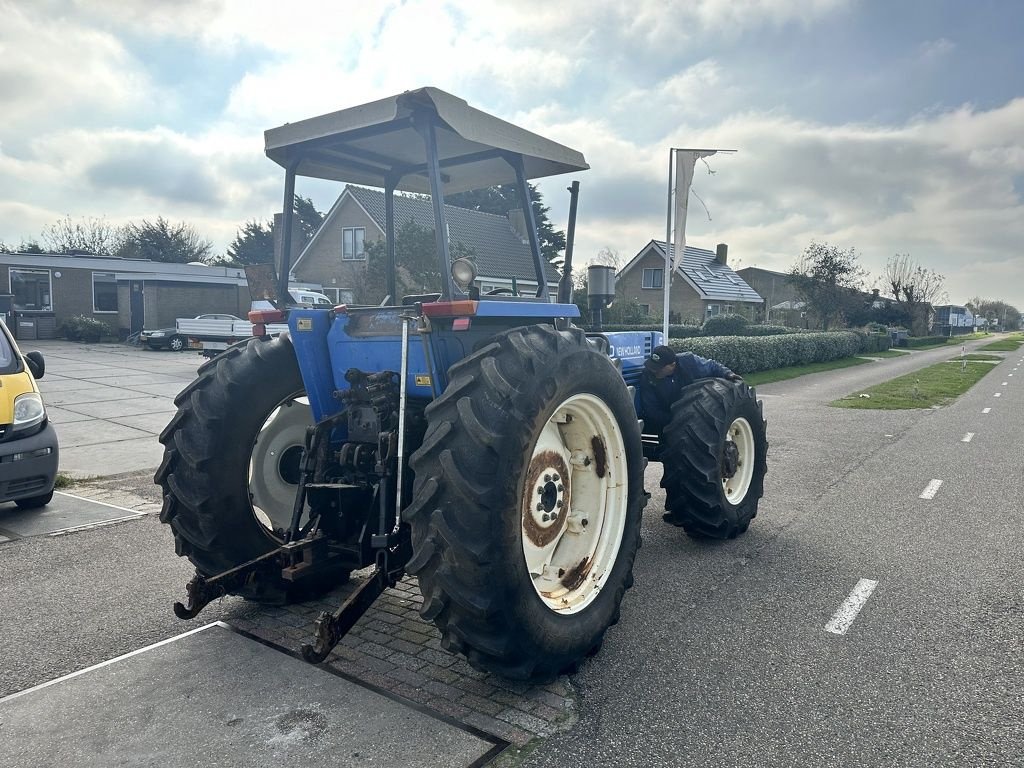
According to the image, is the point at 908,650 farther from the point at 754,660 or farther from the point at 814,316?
the point at 814,316

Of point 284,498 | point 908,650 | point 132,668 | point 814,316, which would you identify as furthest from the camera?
point 814,316

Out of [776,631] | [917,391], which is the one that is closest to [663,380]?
[776,631]

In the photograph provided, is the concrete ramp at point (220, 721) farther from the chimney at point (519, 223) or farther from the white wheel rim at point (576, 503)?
the chimney at point (519, 223)

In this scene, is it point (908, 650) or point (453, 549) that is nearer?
point (453, 549)

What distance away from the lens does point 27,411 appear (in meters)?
6.22

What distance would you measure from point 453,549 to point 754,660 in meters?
1.77

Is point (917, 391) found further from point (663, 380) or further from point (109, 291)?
point (109, 291)

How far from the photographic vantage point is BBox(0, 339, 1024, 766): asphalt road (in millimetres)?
3045

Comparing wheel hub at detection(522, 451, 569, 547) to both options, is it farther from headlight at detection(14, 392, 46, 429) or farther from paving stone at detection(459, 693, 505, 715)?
headlight at detection(14, 392, 46, 429)

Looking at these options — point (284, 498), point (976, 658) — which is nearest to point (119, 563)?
point (284, 498)

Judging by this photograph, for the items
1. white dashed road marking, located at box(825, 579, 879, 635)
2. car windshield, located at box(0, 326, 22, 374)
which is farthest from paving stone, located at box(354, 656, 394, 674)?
car windshield, located at box(0, 326, 22, 374)

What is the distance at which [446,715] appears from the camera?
3146 mm

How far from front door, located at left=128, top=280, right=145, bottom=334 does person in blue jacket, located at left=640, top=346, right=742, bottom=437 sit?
3151 centimetres

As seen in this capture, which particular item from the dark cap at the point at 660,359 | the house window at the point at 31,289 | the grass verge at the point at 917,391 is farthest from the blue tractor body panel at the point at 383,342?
the house window at the point at 31,289
